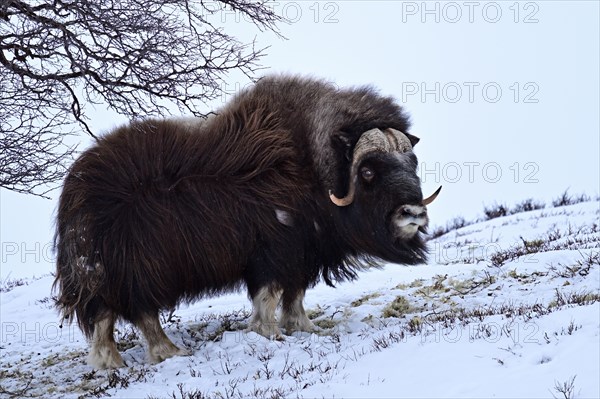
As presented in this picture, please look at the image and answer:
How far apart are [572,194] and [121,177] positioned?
12.2m

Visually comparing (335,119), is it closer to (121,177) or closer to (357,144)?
(357,144)

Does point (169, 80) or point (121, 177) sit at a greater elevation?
point (169, 80)

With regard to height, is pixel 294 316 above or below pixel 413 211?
below

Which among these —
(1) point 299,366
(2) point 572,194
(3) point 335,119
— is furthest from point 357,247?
(2) point 572,194

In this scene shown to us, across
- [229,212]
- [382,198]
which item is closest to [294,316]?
[229,212]

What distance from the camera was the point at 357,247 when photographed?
6355 millimetres

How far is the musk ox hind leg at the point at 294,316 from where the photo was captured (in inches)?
253

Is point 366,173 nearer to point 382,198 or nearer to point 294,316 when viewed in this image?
point 382,198

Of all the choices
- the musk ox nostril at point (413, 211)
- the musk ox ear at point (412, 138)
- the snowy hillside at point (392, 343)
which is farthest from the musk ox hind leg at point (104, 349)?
the musk ox ear at point (412, 138)

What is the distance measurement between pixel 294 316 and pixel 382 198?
1180 mm

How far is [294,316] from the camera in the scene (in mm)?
6469

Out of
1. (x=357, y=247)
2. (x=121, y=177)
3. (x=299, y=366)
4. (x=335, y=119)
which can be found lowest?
(x=299, y=366)

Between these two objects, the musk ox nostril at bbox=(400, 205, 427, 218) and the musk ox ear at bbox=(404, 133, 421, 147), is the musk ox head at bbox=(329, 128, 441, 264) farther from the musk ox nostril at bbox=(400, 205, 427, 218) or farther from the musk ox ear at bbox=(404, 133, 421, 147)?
the musk ox ear at bbox=(404, 133, 421, 147)

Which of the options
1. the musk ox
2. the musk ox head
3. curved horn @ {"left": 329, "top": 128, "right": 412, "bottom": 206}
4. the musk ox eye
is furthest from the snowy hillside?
the musk ox eye
